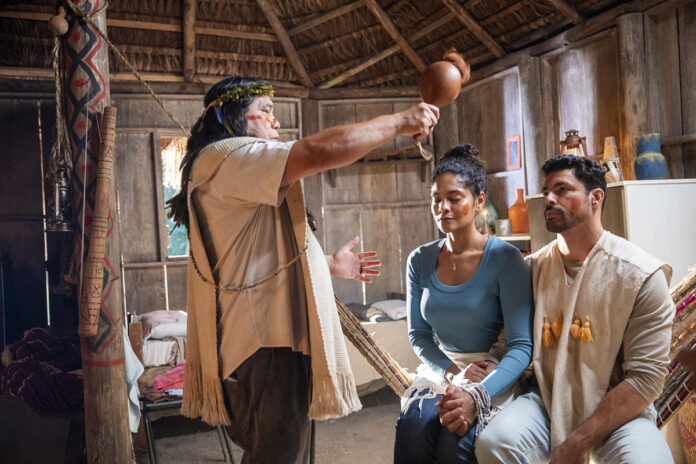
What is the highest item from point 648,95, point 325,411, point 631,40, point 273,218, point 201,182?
point 631,40

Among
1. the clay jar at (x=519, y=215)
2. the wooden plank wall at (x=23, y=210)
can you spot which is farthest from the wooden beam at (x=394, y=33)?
the wooden plank wall at (x=23, y=210)

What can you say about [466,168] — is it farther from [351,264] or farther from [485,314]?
[351,264]

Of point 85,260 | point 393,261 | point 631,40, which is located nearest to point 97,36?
point 85,260

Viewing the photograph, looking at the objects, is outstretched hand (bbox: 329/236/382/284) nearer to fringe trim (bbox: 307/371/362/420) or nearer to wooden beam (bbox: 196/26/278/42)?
fringe trim (bbox: 307/371/362/420)

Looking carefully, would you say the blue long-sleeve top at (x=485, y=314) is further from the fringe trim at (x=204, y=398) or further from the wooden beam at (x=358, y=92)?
the wooden beam at (x=358, y=92)

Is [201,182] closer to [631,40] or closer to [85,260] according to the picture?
[85,260]

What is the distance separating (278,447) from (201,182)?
790 millimetres

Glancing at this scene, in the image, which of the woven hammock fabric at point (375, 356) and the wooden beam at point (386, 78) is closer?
the woven hammock fabric at point (375, 356)

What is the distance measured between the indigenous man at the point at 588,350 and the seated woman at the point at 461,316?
0.07 metres

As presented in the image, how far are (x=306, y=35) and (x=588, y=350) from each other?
5346 mm

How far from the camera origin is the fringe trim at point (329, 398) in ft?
5.37

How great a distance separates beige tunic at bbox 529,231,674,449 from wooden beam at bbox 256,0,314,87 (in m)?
4.87

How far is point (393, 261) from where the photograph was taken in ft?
23.1

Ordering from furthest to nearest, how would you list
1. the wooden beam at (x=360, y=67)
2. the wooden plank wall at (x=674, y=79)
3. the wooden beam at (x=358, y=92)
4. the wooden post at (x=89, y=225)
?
the wooden beam at (x=358, y=92) < the wooden beam at (x=360, y=67) < the wooden plank wall at (x=674, y=79) < the wooden post at (x=89, y=225)
